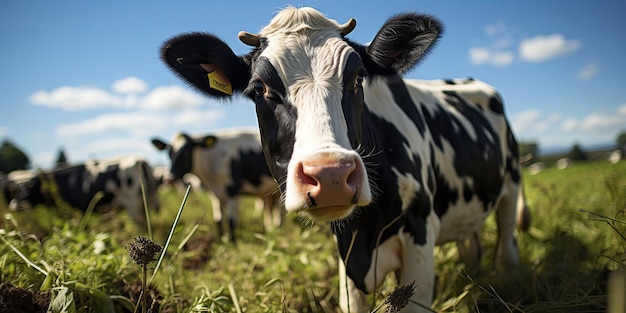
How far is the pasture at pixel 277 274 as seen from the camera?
1969mm

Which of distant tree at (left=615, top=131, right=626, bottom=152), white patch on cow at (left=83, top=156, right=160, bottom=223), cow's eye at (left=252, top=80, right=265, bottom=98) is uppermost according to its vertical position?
cow's eye at (left=252, top=80, right=265, bottom=98)

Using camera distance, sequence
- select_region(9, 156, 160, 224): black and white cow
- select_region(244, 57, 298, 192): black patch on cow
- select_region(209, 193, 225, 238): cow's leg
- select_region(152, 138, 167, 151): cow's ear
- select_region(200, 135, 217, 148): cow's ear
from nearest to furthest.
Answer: select_region(244, 57, 298, 192): black patch on cow → select_region(200, 135, 217, 148): cow's ear → select_region(209, 193, 225, 238): cow's leg → select_region(152, 138, 167, 151): cow's ear → select_region(9, 156, 160, 224): black and white cow

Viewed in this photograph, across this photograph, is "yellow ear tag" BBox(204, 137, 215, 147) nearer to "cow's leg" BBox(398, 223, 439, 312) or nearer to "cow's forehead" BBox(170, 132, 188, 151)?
"cow's forehead" BBox(170, 132, 188, 151)

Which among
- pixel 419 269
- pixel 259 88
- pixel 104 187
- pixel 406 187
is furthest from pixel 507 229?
pixel 104 187

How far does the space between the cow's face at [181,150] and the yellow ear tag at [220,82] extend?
19.8ft

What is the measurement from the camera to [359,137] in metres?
2.10

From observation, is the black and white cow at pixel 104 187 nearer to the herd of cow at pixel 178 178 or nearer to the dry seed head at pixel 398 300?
the herd of cow at pixel 178 178

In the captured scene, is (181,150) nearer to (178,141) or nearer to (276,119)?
(178,141)

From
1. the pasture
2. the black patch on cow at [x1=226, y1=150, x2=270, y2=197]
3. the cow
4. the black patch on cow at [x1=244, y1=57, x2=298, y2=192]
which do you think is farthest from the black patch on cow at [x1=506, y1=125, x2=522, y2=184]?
the black patch on cow at [x1=226, y1=150, x2=270, y2=197]

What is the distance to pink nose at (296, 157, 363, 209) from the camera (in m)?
1.49

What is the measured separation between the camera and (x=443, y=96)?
391 cm

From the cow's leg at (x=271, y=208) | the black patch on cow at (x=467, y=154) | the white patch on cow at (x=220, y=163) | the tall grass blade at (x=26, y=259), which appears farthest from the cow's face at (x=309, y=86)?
the cow's leg at (x=271, y=208)

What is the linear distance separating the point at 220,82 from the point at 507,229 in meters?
3.41

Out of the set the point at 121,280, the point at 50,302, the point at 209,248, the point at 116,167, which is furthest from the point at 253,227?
the point at 50,302
